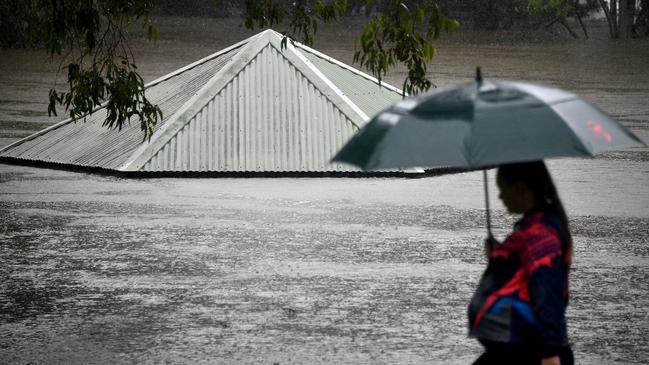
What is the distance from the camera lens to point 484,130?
381 cm

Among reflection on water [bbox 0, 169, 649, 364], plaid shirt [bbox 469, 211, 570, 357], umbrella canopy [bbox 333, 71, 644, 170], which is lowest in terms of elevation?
reflection on water [bbox 0, 169, 649, 364]

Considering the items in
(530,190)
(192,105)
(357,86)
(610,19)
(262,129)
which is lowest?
(262,129)

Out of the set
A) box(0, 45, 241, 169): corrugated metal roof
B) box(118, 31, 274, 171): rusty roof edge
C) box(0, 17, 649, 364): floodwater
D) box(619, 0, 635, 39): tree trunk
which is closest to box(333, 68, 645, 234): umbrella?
box(0, 17, 649, 364): floodwater

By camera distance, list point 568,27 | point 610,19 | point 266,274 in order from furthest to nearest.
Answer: point 568,27 < point 610,19 < point 266,274

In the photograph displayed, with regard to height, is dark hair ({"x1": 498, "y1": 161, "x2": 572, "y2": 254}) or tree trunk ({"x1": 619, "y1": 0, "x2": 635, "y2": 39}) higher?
tree trunk ({"x1": 619, "y1": 0, "x2": 635, "y2": 39})

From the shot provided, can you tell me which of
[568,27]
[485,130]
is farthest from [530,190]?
[568,27]

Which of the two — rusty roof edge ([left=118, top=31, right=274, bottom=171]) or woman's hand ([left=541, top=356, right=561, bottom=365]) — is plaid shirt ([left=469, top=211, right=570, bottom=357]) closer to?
woman's hand ([left=541, top=356, right=561, bottom=365])

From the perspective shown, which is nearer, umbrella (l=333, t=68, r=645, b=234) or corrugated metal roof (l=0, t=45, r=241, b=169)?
umbrella (l=333, t=68, r=645, b=234)

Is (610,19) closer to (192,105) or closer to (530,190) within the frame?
(192,105)

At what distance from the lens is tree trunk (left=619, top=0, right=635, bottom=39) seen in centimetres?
4897

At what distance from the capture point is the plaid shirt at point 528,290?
3.68m

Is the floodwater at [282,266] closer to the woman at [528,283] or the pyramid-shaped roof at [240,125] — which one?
the pyramid-shaped roof at [240,125]

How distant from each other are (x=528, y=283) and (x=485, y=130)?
0.47 metres

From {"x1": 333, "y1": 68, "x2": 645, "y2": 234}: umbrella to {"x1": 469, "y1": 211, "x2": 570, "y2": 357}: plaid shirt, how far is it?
0.23 meters
